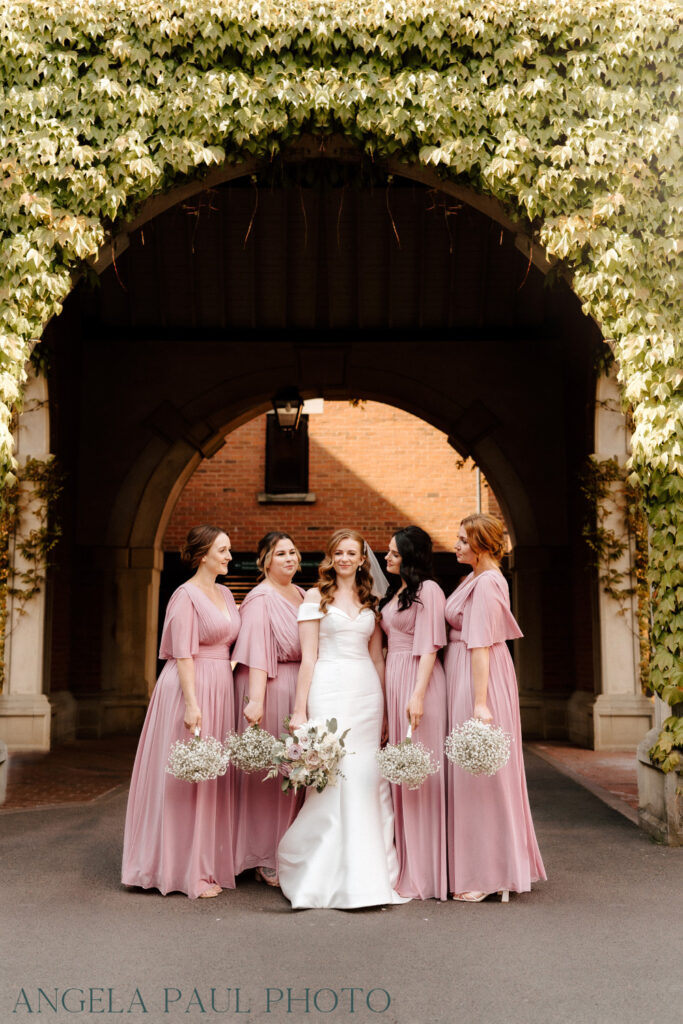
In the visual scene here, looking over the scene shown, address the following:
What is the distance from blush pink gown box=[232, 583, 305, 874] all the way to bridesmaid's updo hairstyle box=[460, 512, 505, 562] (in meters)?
1.07

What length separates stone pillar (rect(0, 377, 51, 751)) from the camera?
995 cm

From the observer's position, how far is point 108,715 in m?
11.7

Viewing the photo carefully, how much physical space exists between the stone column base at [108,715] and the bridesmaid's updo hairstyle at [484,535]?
25.6 ft

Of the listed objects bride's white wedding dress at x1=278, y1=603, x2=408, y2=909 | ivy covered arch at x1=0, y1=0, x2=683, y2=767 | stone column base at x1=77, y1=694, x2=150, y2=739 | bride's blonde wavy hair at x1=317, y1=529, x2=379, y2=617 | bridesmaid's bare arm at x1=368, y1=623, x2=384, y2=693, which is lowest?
stone column base at x1=77, y1=694, x2=150, y2=739

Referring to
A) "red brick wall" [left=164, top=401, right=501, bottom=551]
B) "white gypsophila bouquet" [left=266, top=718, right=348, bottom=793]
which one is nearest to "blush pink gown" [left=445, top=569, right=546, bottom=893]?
"white gypsophila bouquet" [left=266, top=718, right=348, bottom=793]

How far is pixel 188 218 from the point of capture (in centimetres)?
1031

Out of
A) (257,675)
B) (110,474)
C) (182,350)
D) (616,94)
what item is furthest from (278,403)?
(257,675)

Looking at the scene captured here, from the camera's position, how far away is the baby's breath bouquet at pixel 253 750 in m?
4.66

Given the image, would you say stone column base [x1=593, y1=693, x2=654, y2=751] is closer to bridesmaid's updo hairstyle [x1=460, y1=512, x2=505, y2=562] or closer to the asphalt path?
the asphalt path

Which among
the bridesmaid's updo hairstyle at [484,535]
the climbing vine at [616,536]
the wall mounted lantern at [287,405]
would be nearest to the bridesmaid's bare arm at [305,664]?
the bridesmaid's updo hairstyle at [484,535]

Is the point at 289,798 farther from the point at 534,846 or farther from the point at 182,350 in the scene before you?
the point at 182,350

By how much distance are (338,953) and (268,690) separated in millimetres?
1591

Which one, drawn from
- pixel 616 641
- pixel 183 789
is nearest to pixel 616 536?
pixel 616 641

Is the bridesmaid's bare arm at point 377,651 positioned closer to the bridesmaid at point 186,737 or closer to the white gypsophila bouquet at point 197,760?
the bridesmaid at point 186,737
